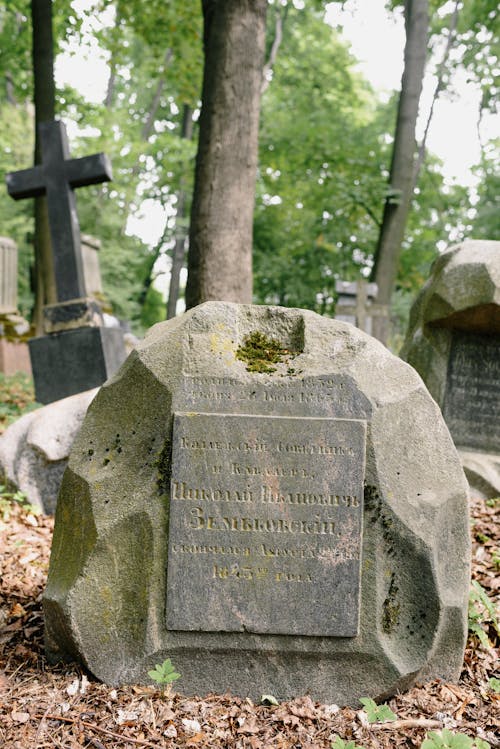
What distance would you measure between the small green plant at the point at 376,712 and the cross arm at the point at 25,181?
7708 millimetres

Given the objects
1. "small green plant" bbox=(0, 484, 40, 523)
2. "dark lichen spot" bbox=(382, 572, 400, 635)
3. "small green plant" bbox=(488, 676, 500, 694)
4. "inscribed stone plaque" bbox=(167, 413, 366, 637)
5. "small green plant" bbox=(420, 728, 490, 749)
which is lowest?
"small green plant" bbox=(0, 484, 40, 523)

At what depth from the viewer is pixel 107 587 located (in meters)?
3.01

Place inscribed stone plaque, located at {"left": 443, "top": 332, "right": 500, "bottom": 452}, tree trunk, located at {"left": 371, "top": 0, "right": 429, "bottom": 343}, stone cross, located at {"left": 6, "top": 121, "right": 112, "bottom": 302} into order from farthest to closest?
1. tree trunk, located at {"left": 371, "top": 0, "right": 429, "bottom": 343}
2. stone cross, located at {"left": 6, "top": 121, "right": 112, "bottom": 302}
3. inscribed stone plaque, located at {"left": 443, "top": 332, "right": 500, "bottom": 452}

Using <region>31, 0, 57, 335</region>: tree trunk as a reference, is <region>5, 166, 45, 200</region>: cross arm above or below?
below

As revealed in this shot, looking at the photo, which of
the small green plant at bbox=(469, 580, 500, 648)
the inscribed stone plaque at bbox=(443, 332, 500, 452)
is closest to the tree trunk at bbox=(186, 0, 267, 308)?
the inscribed stone plaque at bbox=(443, 332, 500, 452)

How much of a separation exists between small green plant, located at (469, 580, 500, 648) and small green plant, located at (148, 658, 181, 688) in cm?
169

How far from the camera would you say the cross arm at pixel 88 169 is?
8.47 metres

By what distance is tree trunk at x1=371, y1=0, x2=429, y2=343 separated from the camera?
13.0 m

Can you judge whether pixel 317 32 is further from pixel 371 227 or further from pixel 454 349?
pixel 454 349

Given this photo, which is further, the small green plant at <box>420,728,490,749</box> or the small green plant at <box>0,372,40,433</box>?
the small green plant at <box>0,372,40,433</box>

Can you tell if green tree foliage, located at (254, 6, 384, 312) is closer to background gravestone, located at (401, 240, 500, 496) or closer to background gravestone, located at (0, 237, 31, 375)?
background gravestone, located at (0, 237, 31, 375)

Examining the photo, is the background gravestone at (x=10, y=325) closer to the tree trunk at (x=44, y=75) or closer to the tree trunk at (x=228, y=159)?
the tree trunk at (x=44, y=75)

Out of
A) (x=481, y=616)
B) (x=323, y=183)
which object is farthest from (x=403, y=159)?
(x=481, y=616)

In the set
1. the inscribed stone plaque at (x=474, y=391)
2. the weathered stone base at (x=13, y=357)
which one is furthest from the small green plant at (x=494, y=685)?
the weathered stone base at (x=13, y=357)
